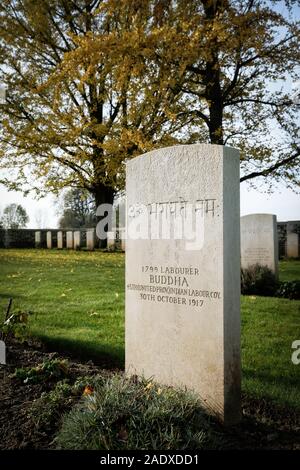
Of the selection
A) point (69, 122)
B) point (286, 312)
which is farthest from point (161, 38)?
point (286, 312)

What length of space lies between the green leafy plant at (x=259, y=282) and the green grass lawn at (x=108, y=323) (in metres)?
1.07

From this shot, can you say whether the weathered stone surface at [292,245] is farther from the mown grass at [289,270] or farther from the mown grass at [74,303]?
the mown grass at [74,303]

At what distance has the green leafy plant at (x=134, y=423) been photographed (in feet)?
9.83

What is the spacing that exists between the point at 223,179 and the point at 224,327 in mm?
1296

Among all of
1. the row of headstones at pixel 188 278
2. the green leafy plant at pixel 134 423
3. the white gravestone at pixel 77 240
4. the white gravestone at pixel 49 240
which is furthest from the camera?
the white gravestone at pixel 49 240

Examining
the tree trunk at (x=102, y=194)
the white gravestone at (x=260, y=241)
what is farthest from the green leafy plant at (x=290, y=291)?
the tree trunk at (x=102, y=194)

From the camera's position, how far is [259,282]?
10.4 metres

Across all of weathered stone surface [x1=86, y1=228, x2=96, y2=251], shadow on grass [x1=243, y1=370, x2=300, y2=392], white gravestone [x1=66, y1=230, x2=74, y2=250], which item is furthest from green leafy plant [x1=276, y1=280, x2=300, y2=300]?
white gravestone [x1=66, y1=230, x2=74, y2=250]

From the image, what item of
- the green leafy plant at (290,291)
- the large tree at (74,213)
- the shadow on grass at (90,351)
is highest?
the large tree at (74,213)

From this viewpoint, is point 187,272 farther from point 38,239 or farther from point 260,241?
point 38,239

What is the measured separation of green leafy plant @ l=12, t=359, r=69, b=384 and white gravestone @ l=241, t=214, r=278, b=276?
749 centimetres

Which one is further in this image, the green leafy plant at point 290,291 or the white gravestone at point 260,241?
the white gravestone at point 260,241

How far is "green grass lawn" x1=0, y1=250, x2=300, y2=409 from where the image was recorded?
491 cm
